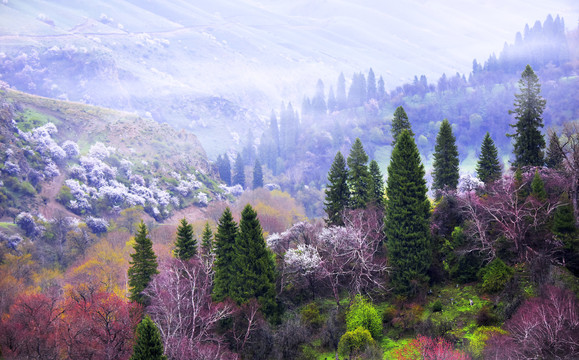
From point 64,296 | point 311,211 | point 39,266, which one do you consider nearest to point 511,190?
point 64,296

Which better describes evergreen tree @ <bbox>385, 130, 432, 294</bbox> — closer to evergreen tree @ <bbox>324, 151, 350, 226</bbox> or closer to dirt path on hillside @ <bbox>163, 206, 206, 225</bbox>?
evergreen tree @ <bbox>324, 151, 350, 226</bbox>

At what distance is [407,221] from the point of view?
159 ft

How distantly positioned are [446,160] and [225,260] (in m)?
34.0

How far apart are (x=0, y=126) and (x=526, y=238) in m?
138

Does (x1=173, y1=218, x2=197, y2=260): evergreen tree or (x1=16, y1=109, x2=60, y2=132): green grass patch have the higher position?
(x1=16, y1=109, x2=60, y2=132): green grass patch

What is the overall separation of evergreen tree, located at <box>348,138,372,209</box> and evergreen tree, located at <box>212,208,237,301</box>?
731 inches

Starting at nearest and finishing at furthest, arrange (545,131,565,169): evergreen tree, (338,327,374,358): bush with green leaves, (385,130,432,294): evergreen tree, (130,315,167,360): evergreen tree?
1. (130,315,167,360): evergreen tree
2. (338,327,374,358): bush with green leaves
3. (385,130,432,294): evergreen tree
4. (545,131,565,169): evergreen tree

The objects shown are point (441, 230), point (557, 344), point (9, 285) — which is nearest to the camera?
point (557, 344)

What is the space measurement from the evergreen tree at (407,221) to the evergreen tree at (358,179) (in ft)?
40.7

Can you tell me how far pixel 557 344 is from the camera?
101ft

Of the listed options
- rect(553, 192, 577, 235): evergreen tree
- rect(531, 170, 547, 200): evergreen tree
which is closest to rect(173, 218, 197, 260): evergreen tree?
rect(531, 170, 547, 200): evergreen tree

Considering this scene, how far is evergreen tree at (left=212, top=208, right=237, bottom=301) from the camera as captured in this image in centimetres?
5128

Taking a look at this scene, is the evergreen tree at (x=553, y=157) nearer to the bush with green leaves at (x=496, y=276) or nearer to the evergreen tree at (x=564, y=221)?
the evergreen tree at (x=564, y=221)

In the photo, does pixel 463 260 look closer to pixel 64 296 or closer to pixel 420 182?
pixel 420 182
